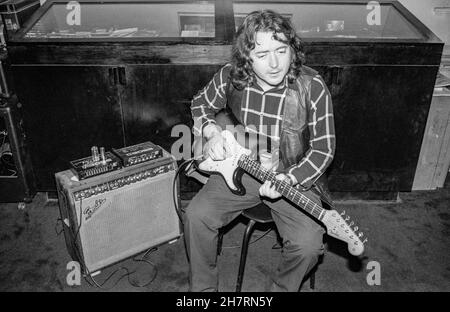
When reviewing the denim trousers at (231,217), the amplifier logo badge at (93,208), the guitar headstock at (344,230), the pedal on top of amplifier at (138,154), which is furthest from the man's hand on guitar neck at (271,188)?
the amplifier logo badge at (93,208)

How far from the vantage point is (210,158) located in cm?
237

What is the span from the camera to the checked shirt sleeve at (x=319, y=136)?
220 centimetres

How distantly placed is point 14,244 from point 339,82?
92.6 inches

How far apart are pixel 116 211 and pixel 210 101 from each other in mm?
828

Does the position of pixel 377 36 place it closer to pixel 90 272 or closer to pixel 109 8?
pixel 109 8

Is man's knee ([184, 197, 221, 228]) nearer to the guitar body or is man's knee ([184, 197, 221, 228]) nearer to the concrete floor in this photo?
the guitar body

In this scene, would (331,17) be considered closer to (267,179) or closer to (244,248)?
(267,179)

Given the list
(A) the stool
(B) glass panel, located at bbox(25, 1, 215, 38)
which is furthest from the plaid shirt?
(B) glass panel, located at bbox(25, 1, 215, 38)

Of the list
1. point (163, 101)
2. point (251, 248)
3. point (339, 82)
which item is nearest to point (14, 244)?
point (163, 101)

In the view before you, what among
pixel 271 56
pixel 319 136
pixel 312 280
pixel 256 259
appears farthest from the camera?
pixel 256 259

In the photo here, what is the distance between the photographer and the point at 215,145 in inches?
89.9

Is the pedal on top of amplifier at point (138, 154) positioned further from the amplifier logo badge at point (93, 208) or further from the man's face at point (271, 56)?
the man's face at point (271, 56)

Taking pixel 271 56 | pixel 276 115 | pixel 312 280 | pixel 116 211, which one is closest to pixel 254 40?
pixel 271 56

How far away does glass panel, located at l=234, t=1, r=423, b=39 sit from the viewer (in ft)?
10.4
